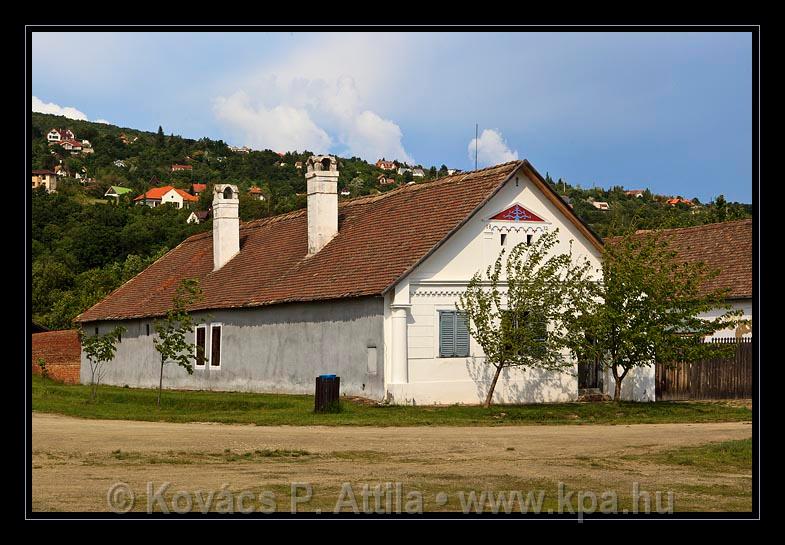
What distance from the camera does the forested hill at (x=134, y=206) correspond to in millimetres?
67438

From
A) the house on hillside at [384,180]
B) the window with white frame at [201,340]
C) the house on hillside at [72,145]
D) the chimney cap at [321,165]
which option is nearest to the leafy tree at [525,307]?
the chimney cap at [321,165]

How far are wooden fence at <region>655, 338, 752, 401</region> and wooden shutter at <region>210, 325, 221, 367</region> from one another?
14.3m

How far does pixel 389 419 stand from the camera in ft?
80.9

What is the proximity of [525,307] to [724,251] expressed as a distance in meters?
15.4

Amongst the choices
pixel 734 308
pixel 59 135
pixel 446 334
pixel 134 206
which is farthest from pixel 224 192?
pixel 59 135

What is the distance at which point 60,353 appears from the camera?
154 feet

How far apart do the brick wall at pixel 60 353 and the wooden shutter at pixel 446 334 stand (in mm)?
22832

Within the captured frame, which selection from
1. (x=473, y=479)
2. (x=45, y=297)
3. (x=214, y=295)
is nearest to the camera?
(x=473, y=479)

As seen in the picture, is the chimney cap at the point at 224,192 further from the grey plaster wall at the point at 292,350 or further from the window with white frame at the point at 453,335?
the window with white frame at the point at 453,335

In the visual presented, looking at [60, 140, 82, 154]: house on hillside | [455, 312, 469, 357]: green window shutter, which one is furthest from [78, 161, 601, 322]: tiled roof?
[60, 140, 82, 154]: house on hillside

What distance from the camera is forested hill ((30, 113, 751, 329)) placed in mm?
67438

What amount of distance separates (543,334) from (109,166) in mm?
134157

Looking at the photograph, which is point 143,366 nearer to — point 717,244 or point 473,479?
point 717,244
